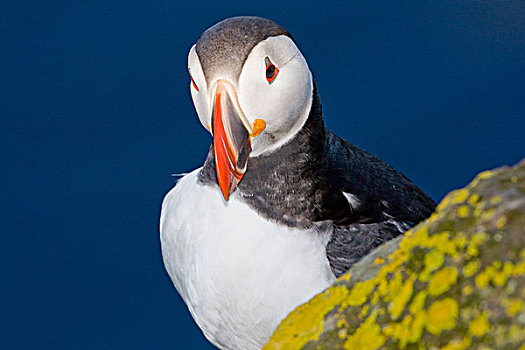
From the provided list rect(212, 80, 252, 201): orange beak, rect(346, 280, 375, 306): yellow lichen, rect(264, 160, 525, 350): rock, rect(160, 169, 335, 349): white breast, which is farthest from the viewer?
rect(160, 169, 335, 349): white breast

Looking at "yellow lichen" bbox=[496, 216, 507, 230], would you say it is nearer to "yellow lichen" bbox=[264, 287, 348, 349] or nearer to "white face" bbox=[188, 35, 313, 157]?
"yellow lichen" bbox=[264, 287, 348, 349]

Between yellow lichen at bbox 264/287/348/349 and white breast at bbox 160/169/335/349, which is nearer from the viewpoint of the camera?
yellow lichen at bbox 264/287/348/349

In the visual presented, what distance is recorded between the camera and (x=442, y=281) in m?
0.54

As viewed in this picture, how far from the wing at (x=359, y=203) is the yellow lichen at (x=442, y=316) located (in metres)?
0.64

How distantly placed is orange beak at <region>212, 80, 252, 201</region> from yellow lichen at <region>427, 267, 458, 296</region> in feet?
1.80

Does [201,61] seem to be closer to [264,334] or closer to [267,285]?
[267,285]

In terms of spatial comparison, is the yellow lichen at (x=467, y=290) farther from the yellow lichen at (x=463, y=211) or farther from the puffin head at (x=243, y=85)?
the puffin head at (x=243, y=85)

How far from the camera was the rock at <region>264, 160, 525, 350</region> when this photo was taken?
51 cm

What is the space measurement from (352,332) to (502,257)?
148 millimetres

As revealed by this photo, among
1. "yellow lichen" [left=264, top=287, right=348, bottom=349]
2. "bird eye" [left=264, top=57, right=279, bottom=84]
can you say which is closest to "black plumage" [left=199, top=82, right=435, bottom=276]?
"bird eye" [left=264, top=57, right=279, bottom=84]

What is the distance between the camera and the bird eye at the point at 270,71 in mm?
1068

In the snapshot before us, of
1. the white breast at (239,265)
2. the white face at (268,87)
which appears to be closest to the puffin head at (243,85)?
the white face at (268,87)

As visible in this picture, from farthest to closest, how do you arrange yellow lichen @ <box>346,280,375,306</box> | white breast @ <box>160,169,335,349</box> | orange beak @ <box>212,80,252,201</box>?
white breast @ <box>160,169,335,349</box>, orange beak @ <box>212,80,252,201</box>, yellow lichen @ <box>346,280,375,306</box>

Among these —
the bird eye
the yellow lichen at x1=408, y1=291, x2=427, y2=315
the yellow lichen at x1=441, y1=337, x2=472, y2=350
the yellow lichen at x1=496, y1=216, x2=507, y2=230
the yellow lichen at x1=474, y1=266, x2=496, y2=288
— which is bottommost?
the yellow lichen at x1=441, y1=337, x2=472, y2=350
